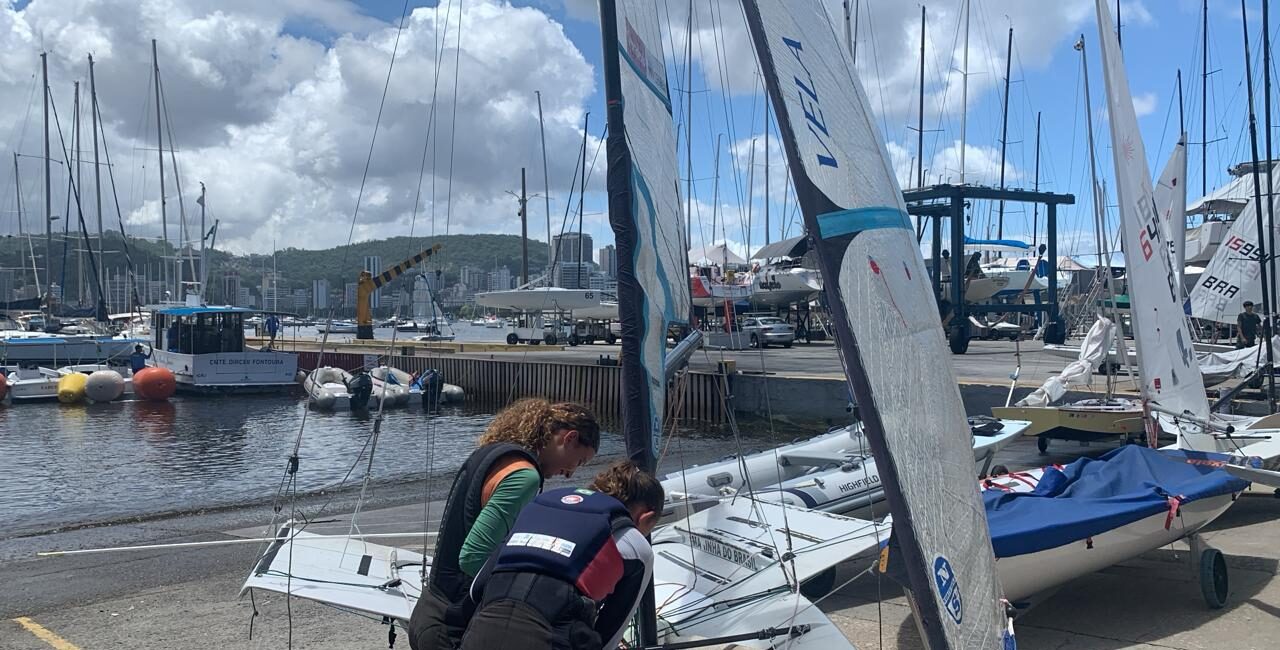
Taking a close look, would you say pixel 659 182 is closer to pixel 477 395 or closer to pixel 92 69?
pixel 477 395

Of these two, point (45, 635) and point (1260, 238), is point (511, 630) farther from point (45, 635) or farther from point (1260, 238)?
point (1260, 238)

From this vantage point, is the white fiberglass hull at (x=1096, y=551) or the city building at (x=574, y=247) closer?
the white fiberglass hull at (x=1096, y=551)

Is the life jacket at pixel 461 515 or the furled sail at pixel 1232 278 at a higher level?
the furled sail at pixel 1232 278

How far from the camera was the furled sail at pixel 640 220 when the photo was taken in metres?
4.32

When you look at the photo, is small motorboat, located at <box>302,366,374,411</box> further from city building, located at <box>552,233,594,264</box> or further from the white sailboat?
the white sailboat

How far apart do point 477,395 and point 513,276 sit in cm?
1910

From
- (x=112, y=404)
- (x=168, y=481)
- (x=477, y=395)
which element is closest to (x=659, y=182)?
(x=168, y=481)

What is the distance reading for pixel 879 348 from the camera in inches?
111

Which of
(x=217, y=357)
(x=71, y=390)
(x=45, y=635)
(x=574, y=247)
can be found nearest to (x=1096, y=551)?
(x=45, y=635)

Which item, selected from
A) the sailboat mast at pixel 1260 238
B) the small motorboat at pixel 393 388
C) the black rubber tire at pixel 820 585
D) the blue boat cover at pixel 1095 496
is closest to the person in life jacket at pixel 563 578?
the blue boat cover at pixel 1095 496

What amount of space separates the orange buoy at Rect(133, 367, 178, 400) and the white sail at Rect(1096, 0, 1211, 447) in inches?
1145

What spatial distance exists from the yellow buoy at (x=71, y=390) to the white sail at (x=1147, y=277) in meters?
30.5

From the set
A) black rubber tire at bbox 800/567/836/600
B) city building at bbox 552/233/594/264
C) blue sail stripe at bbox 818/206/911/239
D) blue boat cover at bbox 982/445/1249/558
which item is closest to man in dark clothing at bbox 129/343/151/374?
city building at bbox 552/233/594/264

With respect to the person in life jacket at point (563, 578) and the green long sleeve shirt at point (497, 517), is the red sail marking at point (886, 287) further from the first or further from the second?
the green long sleeve shirt at point (497, 517)
